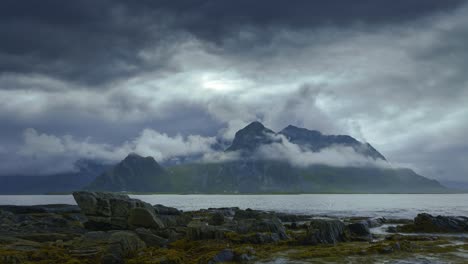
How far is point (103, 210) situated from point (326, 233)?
30105 millimetres

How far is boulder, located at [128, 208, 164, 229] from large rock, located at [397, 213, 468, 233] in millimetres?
35861

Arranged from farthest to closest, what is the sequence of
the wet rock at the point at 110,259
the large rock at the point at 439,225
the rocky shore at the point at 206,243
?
1. the large rock at the point at 439,225
2. the rocky shore at the point at 206,243
3. the wet rock at the point at 110,259

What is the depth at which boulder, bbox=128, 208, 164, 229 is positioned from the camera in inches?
1970

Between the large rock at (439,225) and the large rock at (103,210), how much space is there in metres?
38.5

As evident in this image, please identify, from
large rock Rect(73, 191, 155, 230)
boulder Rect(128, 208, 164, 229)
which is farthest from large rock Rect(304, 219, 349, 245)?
large rock Rect(73, 191, 155, 230)

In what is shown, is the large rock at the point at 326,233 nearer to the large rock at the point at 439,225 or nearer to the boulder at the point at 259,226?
the boulder at the point at 259,226

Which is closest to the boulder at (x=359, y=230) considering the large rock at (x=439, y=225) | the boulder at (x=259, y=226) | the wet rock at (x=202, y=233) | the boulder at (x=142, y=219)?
the boulder at (x=259, y=226)

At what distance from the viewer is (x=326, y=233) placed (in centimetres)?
4241

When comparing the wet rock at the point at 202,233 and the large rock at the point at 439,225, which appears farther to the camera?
the large rock at the point at 439,225

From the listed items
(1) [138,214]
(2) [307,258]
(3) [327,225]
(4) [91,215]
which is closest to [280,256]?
(2) [307,258]

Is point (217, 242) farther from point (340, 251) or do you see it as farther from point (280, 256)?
point (340, 251)

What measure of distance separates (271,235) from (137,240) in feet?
48.9

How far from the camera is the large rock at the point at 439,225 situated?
56319 millimetres

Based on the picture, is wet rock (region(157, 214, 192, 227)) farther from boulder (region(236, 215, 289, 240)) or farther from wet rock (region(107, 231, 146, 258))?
wet rock (region(107, 231, 146, 258))
